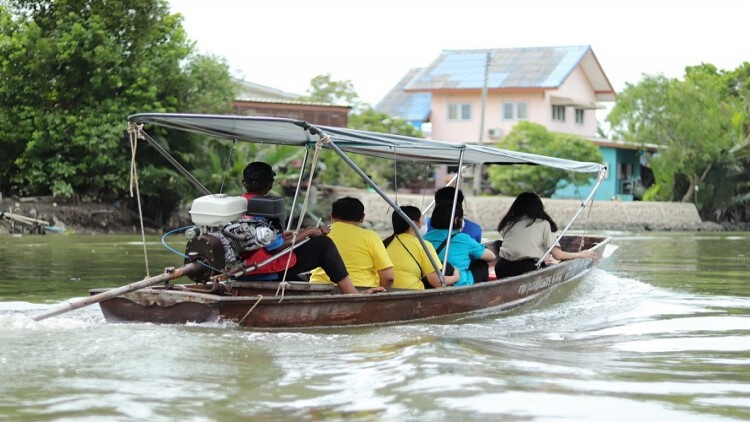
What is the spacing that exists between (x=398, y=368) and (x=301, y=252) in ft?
6.86

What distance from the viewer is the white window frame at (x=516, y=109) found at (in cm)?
4187

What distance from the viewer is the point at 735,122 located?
3559 cm

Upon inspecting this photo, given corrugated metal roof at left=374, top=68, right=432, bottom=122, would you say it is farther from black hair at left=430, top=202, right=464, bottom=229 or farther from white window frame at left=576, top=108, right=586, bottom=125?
black hair at left=430, top=202, right=464, bottom=229

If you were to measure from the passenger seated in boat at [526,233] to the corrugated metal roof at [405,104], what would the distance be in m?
34.2

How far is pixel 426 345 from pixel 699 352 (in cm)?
205

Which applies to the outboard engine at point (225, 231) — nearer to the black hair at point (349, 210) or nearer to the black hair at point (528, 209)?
the black hair at point (349, 210)

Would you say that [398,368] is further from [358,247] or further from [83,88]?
[83,88]

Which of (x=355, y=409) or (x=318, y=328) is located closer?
(x=355, y=409)

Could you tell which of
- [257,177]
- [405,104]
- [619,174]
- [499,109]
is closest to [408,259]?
[257,177]

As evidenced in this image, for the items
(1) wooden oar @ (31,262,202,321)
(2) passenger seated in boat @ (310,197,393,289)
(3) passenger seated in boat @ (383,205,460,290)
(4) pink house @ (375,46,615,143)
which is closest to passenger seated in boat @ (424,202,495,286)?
(3) passenger seated in boat @ (383,205,460,290)

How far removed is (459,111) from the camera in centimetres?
4331

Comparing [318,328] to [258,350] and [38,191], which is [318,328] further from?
[38,191]

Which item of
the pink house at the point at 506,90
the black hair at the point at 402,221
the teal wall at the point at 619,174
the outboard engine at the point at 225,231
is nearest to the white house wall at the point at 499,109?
the pink house at the point at 506,90

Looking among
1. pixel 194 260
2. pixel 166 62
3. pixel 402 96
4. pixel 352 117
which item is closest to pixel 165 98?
pixel 166 62
